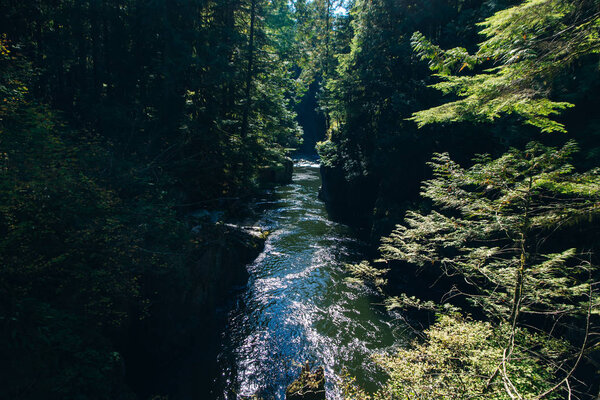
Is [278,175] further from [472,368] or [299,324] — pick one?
[472,368]

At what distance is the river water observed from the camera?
725 cm

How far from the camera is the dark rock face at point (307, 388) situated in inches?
240

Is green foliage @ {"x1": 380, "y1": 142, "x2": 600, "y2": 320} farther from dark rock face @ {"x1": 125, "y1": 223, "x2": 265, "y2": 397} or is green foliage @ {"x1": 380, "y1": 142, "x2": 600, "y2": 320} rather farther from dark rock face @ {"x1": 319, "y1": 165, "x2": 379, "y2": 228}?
dark rock face @ {"x1": 319, "y1": 165, "x2": 379, "y2": 228}

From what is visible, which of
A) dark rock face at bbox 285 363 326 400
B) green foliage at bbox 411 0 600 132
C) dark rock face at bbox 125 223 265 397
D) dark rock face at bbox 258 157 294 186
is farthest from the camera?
dark rock face at bbox 258 157 294 186

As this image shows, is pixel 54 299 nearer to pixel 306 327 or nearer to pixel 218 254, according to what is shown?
pixel 218 254

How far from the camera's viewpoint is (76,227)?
17.6 ft

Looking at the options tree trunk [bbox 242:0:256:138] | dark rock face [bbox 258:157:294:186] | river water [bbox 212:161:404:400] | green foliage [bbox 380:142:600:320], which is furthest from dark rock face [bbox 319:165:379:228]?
green foliage [bbox 380:142:600:320]

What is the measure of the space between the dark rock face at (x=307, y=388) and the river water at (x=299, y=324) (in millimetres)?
653

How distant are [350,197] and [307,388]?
49.9 ft

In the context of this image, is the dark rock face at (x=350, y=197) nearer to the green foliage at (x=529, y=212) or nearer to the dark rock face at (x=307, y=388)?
the dark rock face at (x=307, y=388)

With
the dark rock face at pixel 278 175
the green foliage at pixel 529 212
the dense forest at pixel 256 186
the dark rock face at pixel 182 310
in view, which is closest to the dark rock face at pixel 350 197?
the dense forest at pixel 256 186

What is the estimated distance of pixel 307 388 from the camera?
246 inches

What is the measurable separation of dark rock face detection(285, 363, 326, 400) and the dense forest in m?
0.84

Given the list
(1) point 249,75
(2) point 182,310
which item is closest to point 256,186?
(1) point 249,75
